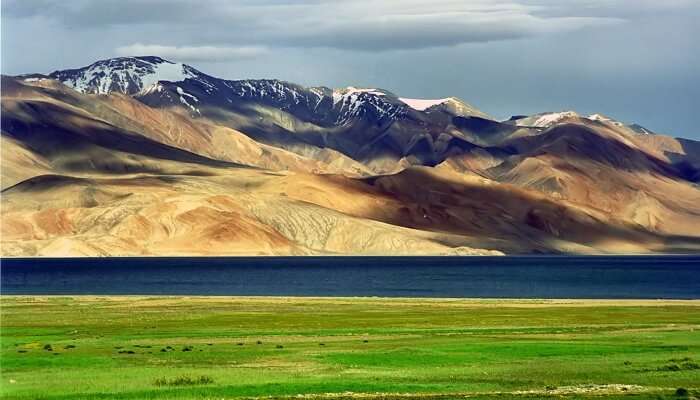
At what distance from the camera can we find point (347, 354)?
59.1m

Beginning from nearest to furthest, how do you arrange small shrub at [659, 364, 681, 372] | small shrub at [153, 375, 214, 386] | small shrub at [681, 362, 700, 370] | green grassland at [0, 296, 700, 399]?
green grassland at [0, 296, 700, 399]
small shrub at [153, 375, 214, 386]
small shrub at [659, 364, 681, 372]
small shrub at [681, 362, 700, 370]

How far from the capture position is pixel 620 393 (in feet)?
148

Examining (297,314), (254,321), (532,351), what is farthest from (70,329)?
(532,351)

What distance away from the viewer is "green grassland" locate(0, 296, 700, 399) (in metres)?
46.3

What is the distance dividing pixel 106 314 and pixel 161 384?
47.2 meters

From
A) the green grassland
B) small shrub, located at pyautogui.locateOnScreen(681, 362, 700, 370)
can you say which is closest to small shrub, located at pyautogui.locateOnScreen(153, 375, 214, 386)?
the green grassland

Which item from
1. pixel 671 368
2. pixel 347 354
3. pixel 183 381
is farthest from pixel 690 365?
pixel 183 381

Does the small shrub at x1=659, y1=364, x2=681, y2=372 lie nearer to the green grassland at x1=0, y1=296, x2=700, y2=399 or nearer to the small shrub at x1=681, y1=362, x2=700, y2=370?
the green grassland at x1=0, y1=296, x2=700, y2=399

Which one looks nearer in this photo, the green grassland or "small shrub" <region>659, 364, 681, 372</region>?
the green grassland

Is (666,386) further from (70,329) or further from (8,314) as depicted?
(8,314)

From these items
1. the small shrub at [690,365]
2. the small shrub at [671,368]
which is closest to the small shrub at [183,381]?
the small shrub at [671,368]

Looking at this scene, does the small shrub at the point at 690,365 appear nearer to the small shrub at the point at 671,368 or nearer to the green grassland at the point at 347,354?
the green grassland at the point at 347,354

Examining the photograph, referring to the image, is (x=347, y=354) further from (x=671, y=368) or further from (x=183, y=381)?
(x=671, y=368)

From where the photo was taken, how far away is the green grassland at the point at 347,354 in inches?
1825
